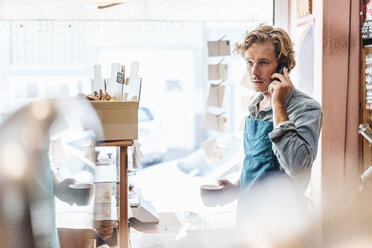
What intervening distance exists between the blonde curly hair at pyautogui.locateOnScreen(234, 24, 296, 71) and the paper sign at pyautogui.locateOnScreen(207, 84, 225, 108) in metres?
1.02

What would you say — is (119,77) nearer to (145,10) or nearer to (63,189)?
(63,189)

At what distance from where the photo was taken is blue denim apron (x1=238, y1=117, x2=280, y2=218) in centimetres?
164

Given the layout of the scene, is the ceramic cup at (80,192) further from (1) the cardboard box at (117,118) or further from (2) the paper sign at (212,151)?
(2) the paper sign at (212,151)

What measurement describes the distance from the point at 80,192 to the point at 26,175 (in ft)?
1.33

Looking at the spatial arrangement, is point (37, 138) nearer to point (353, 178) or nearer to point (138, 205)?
point (138, 205)

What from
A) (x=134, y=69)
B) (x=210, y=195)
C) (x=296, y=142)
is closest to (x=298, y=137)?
(x=296, y=142)

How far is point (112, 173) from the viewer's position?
6.75ft

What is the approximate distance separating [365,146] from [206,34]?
4.75 m

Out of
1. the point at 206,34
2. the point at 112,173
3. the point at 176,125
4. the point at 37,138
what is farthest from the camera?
the point at 176,125

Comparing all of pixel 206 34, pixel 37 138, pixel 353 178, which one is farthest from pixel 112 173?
pixel 206 34

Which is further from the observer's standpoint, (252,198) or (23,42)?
(23,42)

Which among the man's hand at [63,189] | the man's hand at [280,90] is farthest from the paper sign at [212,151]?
the man's hand at [63,189]

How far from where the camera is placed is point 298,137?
144 centimetres

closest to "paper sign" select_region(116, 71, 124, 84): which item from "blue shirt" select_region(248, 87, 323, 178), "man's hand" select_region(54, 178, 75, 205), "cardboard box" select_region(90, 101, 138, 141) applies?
"cardboard box" select_region(90, 101, 138, 141)
